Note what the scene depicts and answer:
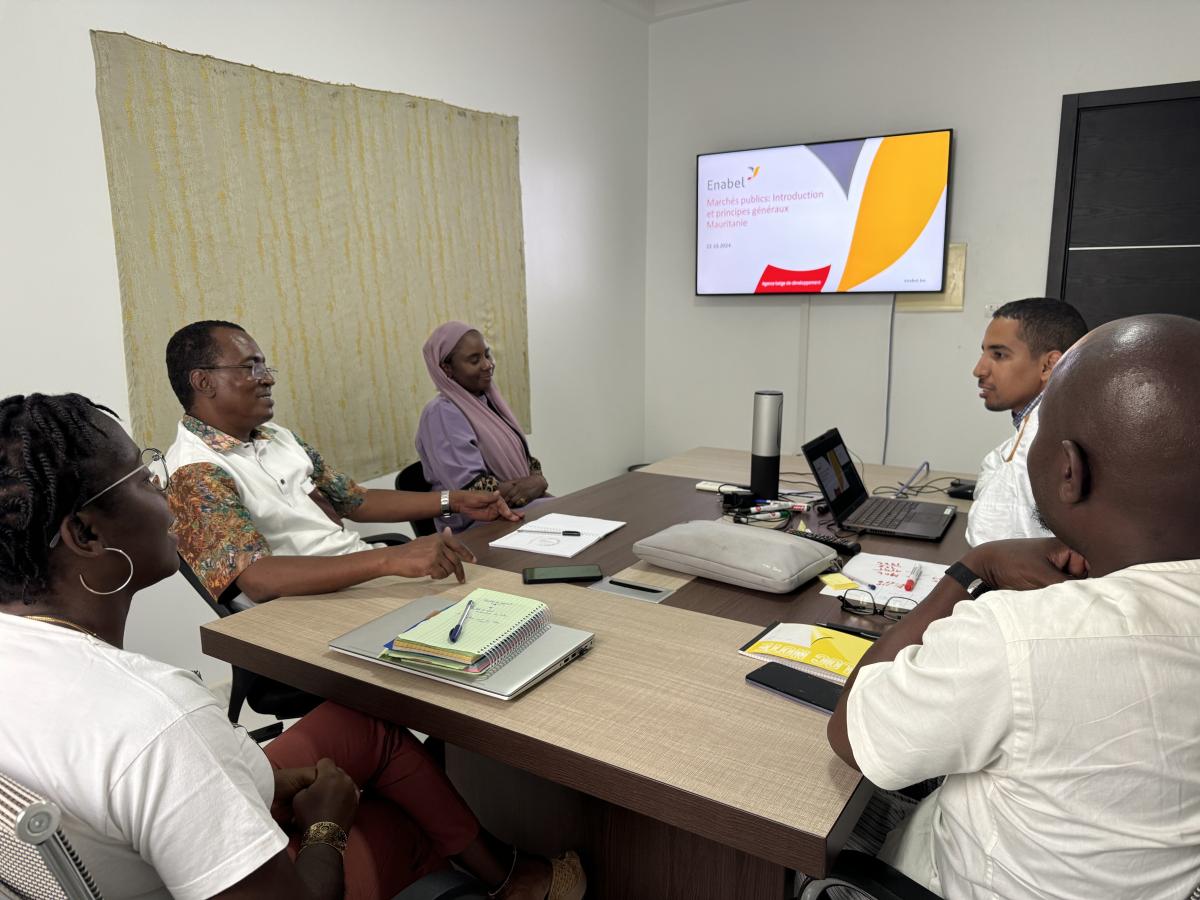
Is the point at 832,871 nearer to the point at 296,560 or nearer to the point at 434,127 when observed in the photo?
the point at 296,560

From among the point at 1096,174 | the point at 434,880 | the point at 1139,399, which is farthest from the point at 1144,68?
the point at 434,880

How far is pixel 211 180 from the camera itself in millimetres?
2525

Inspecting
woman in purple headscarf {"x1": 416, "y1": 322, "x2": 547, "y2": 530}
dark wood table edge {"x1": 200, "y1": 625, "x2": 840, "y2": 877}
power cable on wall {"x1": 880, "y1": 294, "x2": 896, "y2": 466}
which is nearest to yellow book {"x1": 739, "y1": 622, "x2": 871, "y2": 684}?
dark wood table edge {"x1": 200, "y1": 625, "x2": 840, "y2": 877}

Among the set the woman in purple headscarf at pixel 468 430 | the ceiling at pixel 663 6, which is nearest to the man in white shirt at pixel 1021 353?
the woman in purple headscarf at pixel 468 430

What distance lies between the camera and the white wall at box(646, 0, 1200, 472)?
365 centimetres

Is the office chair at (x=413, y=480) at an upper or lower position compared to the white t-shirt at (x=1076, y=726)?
lower

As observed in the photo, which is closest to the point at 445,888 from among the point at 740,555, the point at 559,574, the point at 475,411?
the point at 559,574

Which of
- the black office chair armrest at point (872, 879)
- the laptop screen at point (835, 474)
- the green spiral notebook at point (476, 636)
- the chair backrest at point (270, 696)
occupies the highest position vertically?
the laptop screen at point (835, 474)

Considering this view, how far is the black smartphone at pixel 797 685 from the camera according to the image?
43.9 inches

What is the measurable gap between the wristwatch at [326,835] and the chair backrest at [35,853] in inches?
15.0

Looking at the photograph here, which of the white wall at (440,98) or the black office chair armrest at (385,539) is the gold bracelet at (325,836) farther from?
the white wall at (440,98)

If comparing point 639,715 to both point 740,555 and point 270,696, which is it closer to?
point 740,555

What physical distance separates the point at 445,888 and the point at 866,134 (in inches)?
164

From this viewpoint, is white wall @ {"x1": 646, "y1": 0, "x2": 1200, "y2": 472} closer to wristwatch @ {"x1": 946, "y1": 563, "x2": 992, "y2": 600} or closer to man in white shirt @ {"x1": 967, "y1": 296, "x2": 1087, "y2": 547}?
man in white shirt @ {"x1": 967, "y1": 296, "x2": 1087, "y2": 547}
